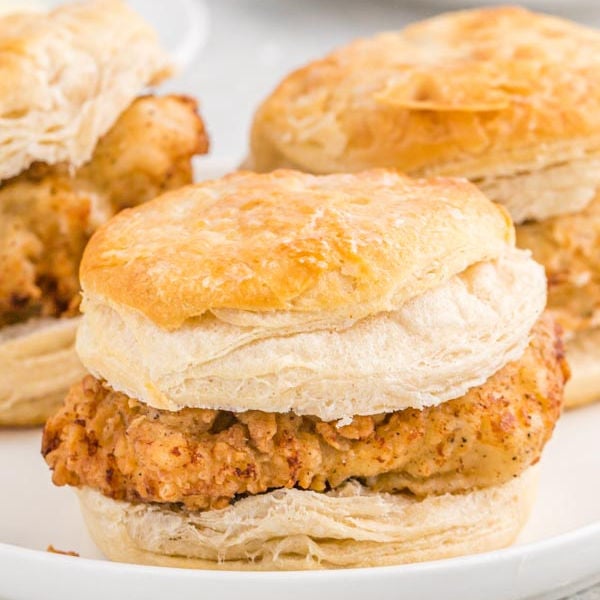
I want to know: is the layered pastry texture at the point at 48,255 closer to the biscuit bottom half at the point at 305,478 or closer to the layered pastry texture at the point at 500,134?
the layered pastry texture at the point at 500,134

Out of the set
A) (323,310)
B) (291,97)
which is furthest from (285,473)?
(291,97)

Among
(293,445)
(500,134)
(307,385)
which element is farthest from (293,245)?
(500,134)

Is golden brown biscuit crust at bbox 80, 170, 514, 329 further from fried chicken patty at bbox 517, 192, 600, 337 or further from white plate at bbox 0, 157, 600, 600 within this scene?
fried chicken patty at bbox 517, 192, 600, 337

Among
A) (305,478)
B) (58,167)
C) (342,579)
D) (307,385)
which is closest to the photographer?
(342,579)

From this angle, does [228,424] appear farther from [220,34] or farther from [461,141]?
[220,34]

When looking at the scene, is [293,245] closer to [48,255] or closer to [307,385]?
[307,385]

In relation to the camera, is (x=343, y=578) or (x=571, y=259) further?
(x=571, y=259)
